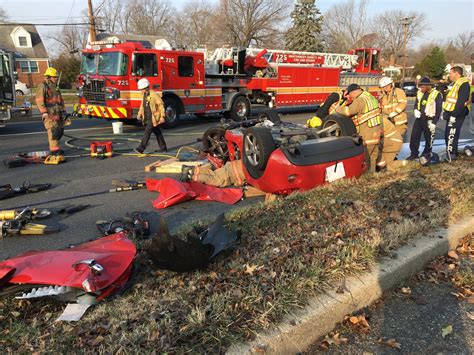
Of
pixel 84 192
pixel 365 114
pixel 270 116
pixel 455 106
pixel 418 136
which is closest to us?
pixel 84 192

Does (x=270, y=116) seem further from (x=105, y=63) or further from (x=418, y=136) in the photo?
(x=105, y=63)

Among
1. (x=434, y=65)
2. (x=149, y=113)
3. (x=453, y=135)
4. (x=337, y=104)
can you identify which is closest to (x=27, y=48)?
(x=149, y=113)

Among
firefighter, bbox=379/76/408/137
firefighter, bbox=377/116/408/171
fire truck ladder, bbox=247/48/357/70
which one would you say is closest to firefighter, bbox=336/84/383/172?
firefighter, bbox=377/116/408/171

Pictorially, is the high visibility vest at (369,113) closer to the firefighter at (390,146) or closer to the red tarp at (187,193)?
the firefighter at (390,146)

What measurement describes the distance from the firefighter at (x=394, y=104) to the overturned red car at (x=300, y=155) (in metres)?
1.56

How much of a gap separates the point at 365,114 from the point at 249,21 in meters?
44.3

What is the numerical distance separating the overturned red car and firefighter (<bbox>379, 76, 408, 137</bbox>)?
1.56 m

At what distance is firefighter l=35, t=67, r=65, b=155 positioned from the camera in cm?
809

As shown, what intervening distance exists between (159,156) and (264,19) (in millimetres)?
42363

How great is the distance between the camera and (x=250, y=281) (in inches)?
110

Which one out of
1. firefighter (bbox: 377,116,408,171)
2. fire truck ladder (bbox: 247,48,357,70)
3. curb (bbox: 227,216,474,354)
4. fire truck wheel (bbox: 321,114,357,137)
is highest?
fire truck ladder (bbox: 247,48,357,70)

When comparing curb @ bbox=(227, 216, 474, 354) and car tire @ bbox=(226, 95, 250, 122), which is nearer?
curb @ bbox=(227, 216, 474, 354)

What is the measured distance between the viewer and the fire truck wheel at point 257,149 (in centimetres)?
518

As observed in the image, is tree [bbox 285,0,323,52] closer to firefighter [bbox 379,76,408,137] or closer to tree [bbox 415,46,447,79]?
tree [bbox 415,46,447,79]
